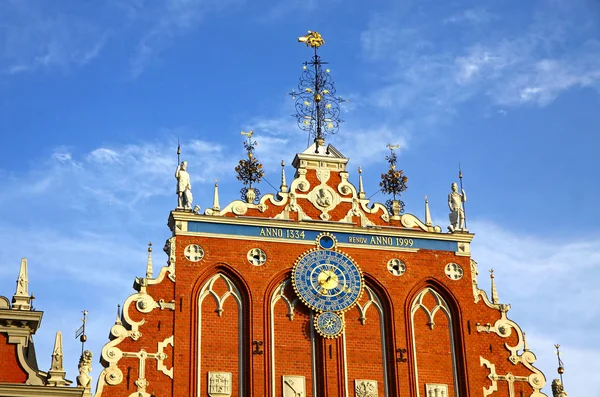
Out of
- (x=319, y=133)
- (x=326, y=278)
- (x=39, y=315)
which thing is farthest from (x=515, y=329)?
(x=39, y=315)

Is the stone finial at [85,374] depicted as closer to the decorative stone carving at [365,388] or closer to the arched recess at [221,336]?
the arched recess at [221,336]

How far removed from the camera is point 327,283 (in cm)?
3550

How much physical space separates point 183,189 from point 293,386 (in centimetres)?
608

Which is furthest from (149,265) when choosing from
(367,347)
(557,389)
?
(557,389)

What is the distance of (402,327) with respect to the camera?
35.7m

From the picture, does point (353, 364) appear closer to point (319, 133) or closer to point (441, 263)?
point (441, 263)

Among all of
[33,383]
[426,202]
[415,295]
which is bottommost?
[33,383]

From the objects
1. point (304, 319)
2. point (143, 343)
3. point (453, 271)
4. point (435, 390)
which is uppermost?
point (453, 271)

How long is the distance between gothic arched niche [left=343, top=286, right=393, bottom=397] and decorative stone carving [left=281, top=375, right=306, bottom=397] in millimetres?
1217

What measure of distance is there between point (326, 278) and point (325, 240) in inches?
46.1

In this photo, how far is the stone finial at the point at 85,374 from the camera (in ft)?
105

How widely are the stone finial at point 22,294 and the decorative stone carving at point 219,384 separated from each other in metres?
4.95

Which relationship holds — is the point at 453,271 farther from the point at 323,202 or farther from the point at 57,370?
the point at 57,370

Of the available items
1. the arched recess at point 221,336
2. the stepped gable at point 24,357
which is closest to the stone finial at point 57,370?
the stepped gable at point 24,357
